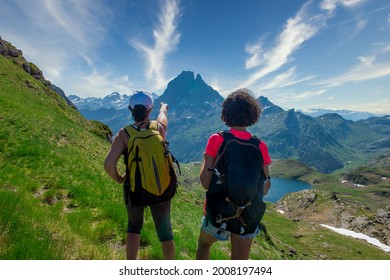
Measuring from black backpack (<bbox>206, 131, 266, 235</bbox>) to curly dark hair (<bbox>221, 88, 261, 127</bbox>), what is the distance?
0.32m

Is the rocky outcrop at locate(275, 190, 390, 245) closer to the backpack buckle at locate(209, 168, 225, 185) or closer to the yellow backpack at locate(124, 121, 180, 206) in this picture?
the backpack buckle at locate(209, 168, 225, 185)

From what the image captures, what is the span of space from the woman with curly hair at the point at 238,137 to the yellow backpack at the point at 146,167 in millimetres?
852

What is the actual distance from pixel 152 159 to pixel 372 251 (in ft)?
369

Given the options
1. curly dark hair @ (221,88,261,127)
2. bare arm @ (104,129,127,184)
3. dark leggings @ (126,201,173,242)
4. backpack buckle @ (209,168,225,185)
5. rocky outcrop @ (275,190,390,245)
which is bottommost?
rocky outcrop @ (275,190,390,245)

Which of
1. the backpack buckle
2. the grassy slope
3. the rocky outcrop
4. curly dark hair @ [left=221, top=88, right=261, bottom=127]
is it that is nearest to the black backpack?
the backpack buckle

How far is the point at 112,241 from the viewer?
830 centimetres

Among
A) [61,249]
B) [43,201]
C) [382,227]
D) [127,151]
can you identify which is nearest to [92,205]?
[43,201]

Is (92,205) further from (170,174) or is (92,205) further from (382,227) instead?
(382,227)

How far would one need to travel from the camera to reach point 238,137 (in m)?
5.21

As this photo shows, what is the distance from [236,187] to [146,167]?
1811 mm

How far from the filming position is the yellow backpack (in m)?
5.43

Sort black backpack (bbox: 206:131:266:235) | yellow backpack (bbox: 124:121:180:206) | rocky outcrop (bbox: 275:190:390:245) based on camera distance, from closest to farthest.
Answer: black backpack (bbox: 206:131:266:235), yellow backpack (bbox: 124:121:180:206), rocky outcrop (bbox: 275:190:390:245)

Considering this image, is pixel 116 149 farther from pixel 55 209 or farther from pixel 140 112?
pixel 55 209

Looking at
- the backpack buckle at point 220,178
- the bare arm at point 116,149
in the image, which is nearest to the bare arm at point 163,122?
the bare arm at point 116,149
